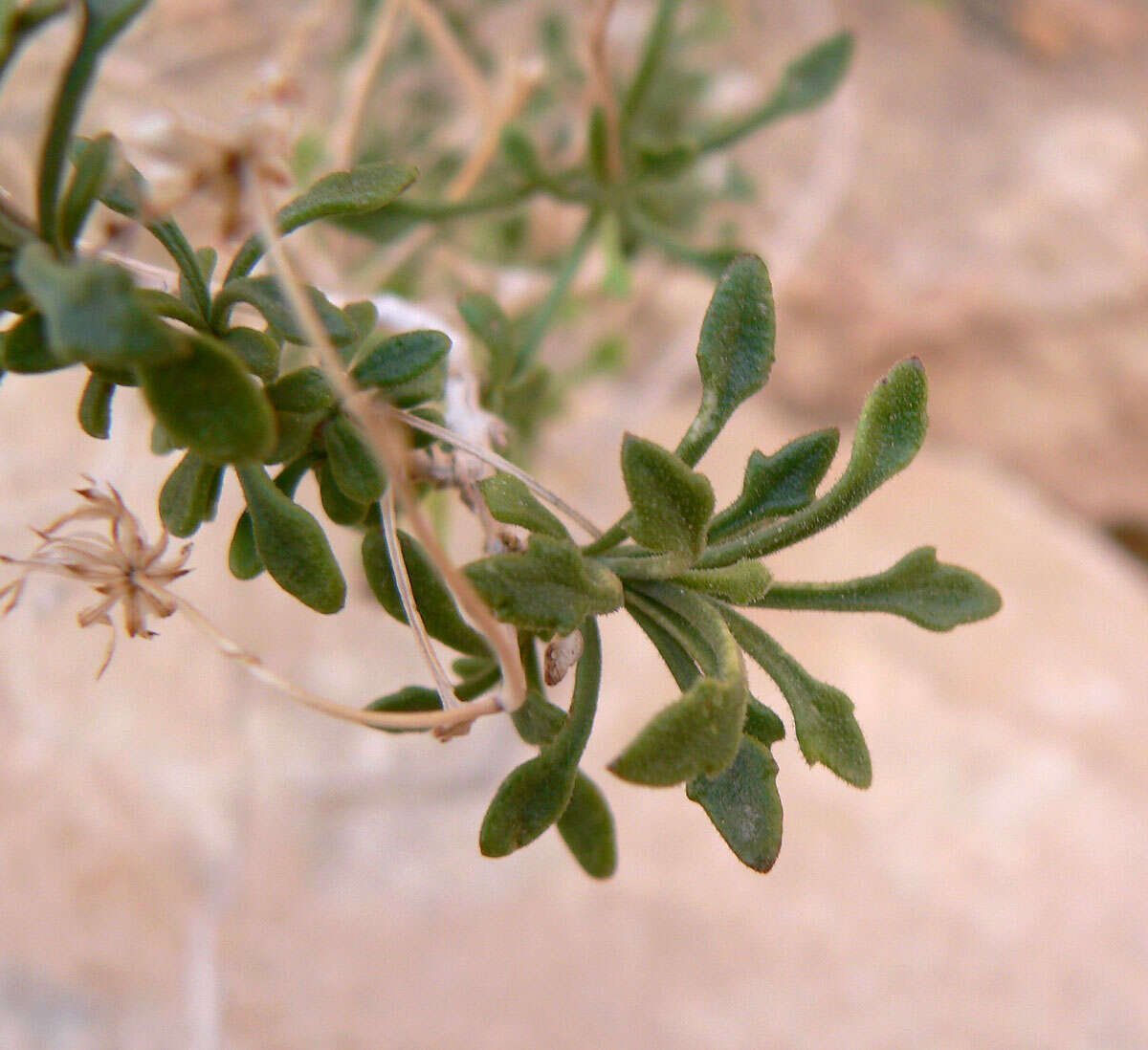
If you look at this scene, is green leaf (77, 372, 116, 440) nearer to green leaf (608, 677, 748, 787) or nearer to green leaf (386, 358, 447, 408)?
green leaf (386, 358, 447, 408)

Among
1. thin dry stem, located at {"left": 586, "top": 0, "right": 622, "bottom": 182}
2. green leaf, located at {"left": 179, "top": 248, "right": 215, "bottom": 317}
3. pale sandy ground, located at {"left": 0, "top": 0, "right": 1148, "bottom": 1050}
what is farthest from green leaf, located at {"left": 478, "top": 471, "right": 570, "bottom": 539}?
pale sandy ground, located at {"left": 0, "top": 0, "right": 1148, "bottom": 1050}

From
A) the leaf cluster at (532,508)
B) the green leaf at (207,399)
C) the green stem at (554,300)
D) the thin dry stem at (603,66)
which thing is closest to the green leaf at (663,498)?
the leaf cluster at (532,508)

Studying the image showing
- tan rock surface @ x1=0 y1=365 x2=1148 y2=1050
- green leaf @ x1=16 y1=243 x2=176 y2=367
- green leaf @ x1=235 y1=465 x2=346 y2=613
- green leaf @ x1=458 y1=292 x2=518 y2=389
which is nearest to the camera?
green leaf @ x1=16 y1=243 x2=176 y2=367

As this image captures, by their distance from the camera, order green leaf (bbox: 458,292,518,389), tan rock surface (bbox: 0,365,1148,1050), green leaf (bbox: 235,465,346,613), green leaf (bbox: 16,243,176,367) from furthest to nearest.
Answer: tan rock surface (bbox: 0,365,1148,1050) < green leaf (bbox: 458,292,518,389) < green leaf (bbox: 235,465,346,613) < green leaf (bbox: 16,243,176,367)

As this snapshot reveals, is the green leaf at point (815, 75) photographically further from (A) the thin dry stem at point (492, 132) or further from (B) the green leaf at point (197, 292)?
(B) the green leaf at point (197, 292)

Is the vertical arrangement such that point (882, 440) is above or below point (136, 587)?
above

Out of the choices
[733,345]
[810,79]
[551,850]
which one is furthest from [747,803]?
[551,850]

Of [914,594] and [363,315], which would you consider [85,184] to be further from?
[914,594]
